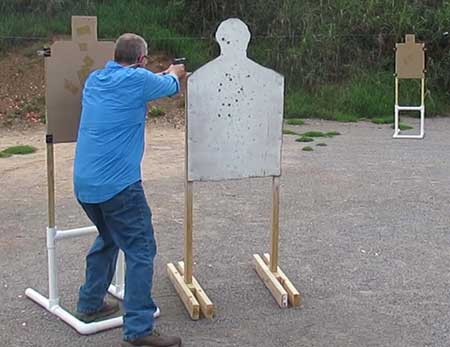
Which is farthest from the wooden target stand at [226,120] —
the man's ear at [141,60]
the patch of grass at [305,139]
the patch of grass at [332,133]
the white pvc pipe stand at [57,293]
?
the patch of grass at [332,133]

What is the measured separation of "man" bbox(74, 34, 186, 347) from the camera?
11.2 ft

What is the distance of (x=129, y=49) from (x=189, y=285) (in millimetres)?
1447

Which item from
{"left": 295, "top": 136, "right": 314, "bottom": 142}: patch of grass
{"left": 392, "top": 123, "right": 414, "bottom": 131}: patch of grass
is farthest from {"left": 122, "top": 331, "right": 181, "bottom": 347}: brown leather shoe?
{"left": 392, "top": 123, "right": 414, "bottom": 131}: patch of grass

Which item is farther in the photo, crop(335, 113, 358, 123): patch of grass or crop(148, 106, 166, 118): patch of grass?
crop(335, 113, 358, 123): patch of grass

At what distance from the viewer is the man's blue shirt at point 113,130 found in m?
3.42

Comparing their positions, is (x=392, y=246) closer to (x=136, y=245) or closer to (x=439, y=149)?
(x=136, y=245)

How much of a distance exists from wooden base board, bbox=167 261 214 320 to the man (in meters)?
0.39

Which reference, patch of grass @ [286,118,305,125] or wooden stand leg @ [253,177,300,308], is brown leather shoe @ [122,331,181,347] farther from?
patch of grass @ [286,118,305,125]

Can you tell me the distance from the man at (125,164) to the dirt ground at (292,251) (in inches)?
12.1

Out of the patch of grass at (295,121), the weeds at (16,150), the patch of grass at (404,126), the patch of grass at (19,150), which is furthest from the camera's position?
the patch of grass at (295,121)

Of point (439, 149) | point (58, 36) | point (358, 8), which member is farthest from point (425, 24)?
point (58, 36)

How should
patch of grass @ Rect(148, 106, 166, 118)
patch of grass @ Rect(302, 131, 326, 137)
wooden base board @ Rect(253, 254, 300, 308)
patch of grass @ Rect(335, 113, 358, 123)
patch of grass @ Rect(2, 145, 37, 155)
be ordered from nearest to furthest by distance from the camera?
wooden base board @ Rect(253, 254, 300, 308) < patch of grass @ Rect(2, 145, 37, 155) < patch of grass @ Rect(302, 131, 326, 137) < patch of grass @ Rect(148, 106, 166, 118) < patch of grass @ Rect(335, 113, 358, 123)

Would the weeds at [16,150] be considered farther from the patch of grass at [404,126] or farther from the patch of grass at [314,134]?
the patch of grass at [404,126]

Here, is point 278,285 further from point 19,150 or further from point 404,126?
point 404,126
